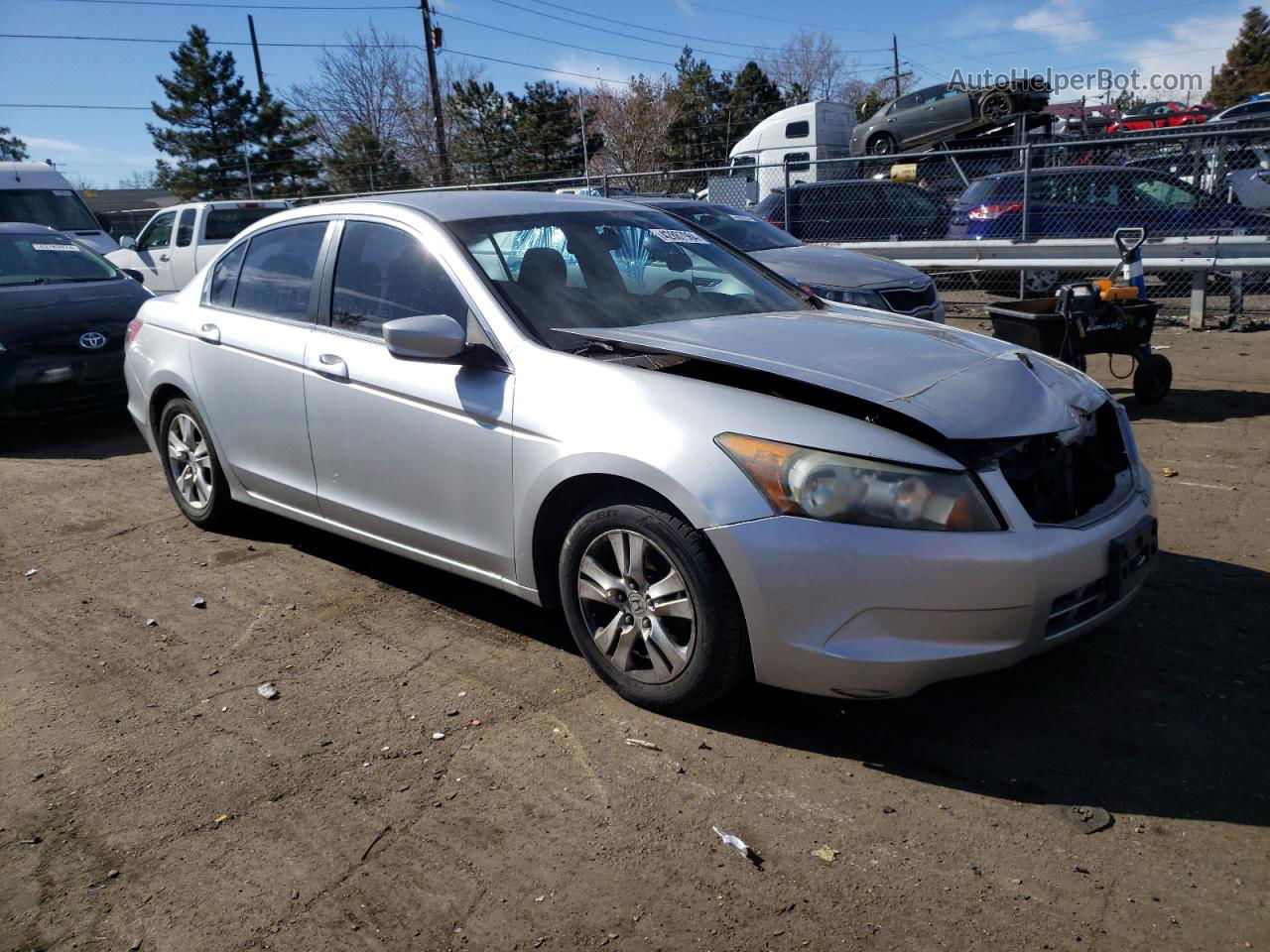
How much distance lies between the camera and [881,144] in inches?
1002

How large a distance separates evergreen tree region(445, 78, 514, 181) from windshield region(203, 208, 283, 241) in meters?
22.3

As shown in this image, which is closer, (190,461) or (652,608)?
(652,608)

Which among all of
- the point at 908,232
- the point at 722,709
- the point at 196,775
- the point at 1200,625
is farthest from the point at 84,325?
the point at 908,232

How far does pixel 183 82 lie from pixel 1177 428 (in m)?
48.1

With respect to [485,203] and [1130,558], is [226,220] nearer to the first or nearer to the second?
[485,203]

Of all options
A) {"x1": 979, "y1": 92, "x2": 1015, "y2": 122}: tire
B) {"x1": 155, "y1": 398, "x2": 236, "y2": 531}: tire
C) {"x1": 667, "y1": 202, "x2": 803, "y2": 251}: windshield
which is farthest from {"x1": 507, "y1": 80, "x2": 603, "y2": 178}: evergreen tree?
{"x1": 155, "y1": 398, "x2": 236, "y2": 531}: tire

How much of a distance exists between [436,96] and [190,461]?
90.0 feet

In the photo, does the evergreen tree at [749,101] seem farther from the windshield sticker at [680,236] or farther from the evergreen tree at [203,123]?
the windshield sticker at [680,236]

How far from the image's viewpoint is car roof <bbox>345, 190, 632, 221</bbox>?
4.32m

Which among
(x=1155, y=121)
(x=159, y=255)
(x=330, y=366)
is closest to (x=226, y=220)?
(x=159, y=255)

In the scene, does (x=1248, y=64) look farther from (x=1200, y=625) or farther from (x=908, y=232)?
(x=1200, y=625)

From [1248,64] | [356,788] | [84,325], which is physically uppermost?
[1248,64]

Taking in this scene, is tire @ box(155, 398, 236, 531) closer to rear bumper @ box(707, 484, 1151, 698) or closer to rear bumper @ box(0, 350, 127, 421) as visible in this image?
rear bumper @ box(0, 350, 127, 421)

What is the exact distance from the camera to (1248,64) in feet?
165
